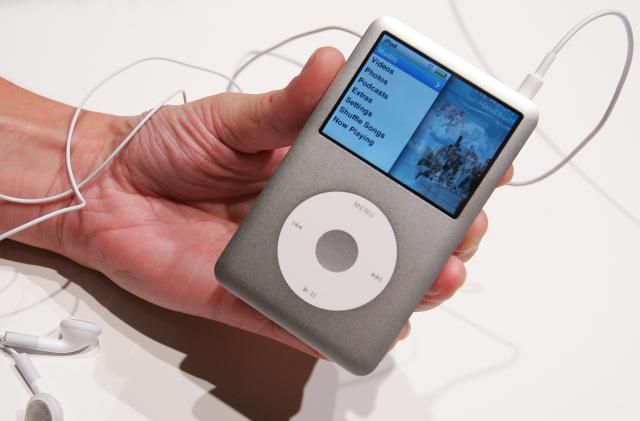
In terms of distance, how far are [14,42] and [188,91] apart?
0.24m

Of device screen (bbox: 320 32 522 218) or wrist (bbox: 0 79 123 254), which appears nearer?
device screen (bbox: 320 32 522 218)

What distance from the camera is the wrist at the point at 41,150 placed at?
2.18 ft

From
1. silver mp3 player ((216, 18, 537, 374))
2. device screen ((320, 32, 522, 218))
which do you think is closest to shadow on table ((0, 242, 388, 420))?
silver mp3 player ((216, 18, 537, 374))

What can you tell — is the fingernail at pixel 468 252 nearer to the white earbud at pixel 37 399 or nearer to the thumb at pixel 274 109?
the thumb at pixel 274 109

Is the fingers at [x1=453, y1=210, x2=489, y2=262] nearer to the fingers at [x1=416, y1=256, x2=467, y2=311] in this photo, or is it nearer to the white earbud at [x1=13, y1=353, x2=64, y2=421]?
the fingers at [x1=416, y1=256, x2=467, y2=311]

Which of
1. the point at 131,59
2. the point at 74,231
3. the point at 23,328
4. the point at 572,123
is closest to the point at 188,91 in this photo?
the point at 131,59

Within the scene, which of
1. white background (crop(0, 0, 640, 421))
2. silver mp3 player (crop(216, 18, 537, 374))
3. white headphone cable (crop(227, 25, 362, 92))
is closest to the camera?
silver mp3 player (crop(216, 18, 537, 374))

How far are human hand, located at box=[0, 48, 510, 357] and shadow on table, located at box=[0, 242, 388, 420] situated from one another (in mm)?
25

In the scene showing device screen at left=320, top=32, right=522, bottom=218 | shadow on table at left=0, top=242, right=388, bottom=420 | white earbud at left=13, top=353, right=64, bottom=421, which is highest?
device screen at left=320, top=32, right=522, bottom=218

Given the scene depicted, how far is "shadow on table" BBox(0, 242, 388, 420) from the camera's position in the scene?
0.61 m

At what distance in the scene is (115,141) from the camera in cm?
69

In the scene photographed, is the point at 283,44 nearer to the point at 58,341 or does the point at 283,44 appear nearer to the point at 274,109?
the point at 274,109

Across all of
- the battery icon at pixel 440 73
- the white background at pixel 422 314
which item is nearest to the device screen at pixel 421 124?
the battery icon at pixel 440 73

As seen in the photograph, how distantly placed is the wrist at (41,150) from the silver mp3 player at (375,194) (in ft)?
0.85
